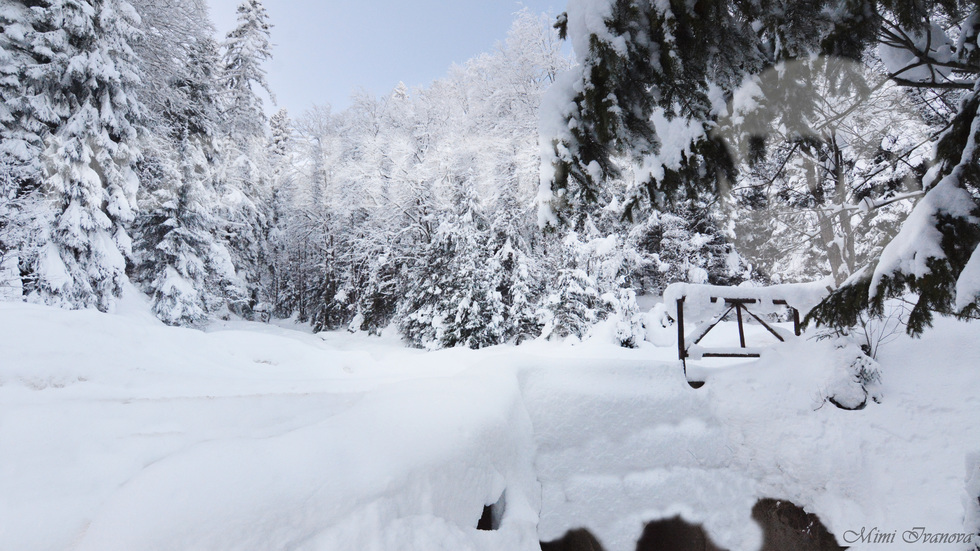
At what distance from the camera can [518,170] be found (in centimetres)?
1584

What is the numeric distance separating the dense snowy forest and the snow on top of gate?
95 centimetres

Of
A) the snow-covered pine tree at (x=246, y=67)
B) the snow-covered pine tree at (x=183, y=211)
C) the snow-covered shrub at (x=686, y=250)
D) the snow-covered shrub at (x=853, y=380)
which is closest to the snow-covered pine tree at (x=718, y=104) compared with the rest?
the snow-covered shrub at (x=853, y=380)

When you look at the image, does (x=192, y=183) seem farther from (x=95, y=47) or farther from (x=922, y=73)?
(x=922, y=73)

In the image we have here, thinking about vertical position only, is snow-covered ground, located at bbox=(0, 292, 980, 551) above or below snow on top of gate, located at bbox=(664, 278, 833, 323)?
below

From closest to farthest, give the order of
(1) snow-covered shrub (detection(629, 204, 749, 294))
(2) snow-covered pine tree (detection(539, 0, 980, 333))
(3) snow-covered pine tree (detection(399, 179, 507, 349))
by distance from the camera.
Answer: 1. (2) snow-covered pine tree (detection(539, 0, 980, 333))
2. (3) snow-covered pine tree (detection(399, 179, 507, 349))
3. (1) snow-covered shrub (detection(629, 204, 749, 294))

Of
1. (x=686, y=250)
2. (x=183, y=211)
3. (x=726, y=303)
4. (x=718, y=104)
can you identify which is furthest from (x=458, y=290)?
(x=718, y=104)

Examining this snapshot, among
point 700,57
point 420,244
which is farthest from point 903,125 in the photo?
point 420,244

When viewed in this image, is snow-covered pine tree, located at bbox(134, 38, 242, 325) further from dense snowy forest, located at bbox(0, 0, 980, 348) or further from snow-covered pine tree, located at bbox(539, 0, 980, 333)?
snow-covered pine tree, located at bbox(539, 0, 980, 333)

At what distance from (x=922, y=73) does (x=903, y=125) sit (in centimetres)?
598

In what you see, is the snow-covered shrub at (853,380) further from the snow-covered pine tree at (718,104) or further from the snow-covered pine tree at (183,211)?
the snow-covered pine tree at (183,211)

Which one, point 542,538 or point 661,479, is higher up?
point 661,479

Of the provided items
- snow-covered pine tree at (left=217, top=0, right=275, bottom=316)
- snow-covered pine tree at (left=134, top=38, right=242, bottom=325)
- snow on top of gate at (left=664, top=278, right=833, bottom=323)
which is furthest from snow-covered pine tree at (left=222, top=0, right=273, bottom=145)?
snow on top of gate at (left=664, top=278, right=833, bottom=323)

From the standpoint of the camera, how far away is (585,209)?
3.47 m

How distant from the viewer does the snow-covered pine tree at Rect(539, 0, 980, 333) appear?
83.0 inches
